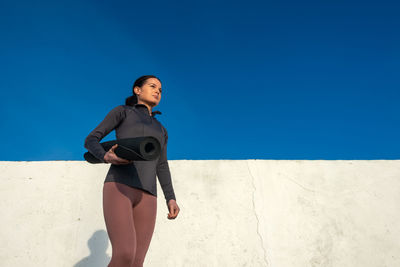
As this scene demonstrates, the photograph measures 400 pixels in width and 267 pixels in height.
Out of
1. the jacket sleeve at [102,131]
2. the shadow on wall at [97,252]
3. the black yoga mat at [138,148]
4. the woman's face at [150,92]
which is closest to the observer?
the black yoga mat at [138,148]

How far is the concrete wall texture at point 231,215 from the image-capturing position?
8.20 ft

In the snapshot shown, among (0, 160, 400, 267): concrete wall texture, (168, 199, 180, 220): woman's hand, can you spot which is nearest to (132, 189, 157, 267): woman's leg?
(168, 199, 180, 220): woman's hand

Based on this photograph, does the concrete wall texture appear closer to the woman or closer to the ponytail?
the woman

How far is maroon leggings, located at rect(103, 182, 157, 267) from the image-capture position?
114 centimetres

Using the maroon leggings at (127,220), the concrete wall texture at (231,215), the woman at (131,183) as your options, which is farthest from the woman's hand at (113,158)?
the concrete wall texture at (231,215)

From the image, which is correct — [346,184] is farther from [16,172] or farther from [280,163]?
[16,172]

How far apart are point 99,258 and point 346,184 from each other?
2.37 metres

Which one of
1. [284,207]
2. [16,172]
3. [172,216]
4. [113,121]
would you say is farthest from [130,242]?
[16,172]

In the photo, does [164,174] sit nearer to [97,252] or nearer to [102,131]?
[102,131]

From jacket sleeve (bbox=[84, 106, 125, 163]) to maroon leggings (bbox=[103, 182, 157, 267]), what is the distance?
0.53 ft

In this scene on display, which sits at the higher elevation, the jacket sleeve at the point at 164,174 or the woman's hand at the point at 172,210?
the jacket sleeve at the point at 164,174

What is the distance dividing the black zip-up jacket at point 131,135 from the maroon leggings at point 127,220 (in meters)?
0.04

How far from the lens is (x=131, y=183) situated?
1276 millimetres

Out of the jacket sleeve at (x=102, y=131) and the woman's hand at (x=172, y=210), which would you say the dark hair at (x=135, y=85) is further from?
the woman's hand at (x=172, y=210)
